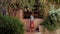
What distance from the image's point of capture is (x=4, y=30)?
293cm

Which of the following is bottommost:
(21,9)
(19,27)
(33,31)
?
(33,31)

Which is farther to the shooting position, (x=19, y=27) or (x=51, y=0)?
(x=51, y=0)

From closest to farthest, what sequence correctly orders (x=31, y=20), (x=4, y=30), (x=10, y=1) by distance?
1. (x=4, y=30)
2. (x=10, y=1)
3. (x=31, y=20)

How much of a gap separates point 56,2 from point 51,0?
316 millimetres

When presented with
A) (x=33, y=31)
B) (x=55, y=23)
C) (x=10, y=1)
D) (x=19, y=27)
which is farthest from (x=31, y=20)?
(x=19, y=27)

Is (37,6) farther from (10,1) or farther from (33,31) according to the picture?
(10,1)

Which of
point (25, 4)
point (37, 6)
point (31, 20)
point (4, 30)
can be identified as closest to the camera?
point (4, 30)

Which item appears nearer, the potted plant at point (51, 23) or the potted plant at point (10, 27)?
the potted plant at point (10, 27)

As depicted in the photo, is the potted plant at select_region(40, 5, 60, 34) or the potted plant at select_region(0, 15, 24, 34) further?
the potted plant at select_region(40, 5, 60, 34)

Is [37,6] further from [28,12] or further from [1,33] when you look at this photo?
[1,33]

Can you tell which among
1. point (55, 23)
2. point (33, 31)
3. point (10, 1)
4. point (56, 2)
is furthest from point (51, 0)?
point (10, 1)

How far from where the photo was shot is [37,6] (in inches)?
193

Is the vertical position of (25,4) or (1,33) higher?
(25,4)

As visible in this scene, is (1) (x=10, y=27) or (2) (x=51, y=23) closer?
(1) (x=10, y=27)
